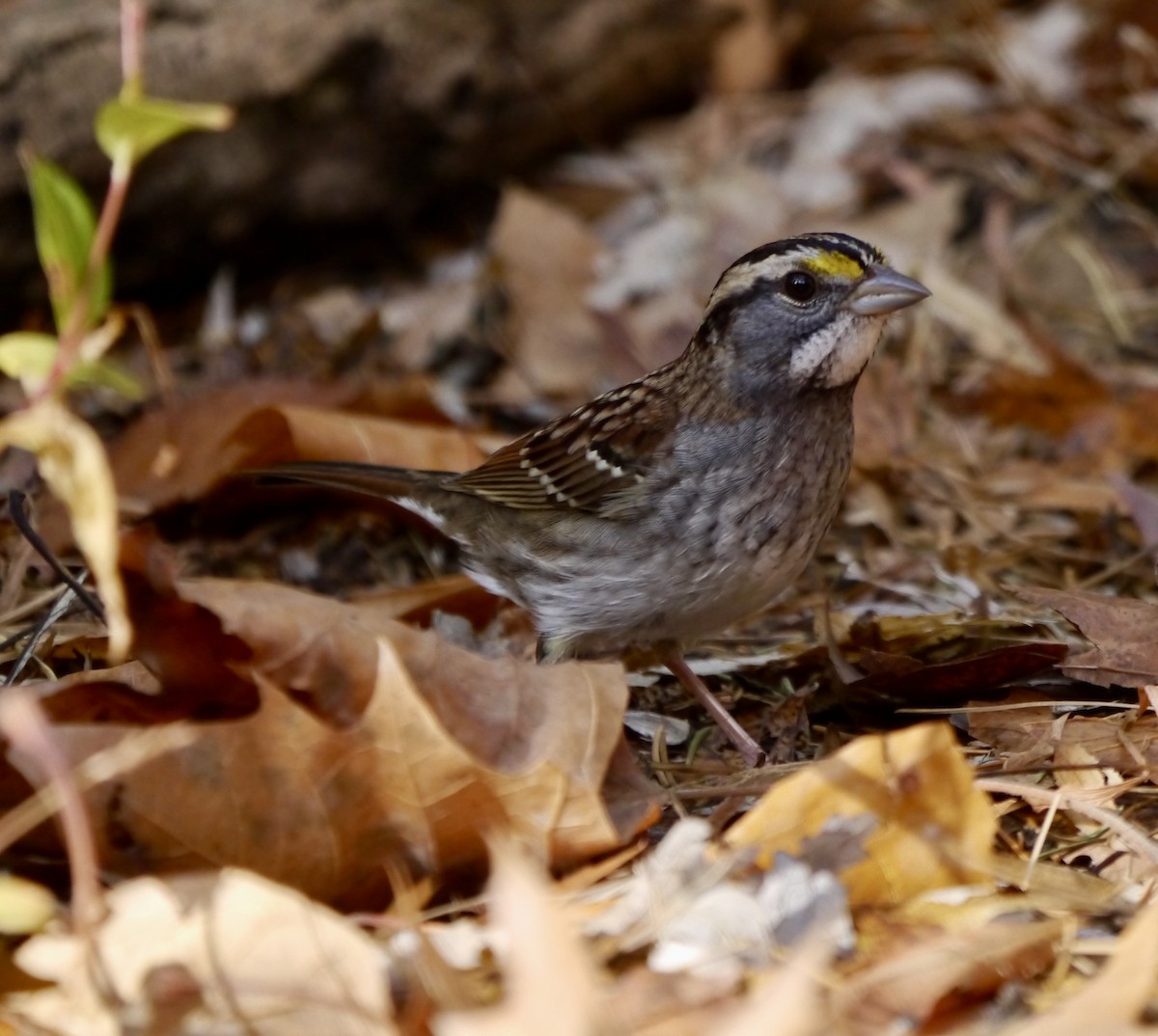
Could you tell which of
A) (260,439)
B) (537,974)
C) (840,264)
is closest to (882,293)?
(840,264)

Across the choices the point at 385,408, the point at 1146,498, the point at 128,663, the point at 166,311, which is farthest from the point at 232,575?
the point at 1146,498

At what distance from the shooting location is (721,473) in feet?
11.7

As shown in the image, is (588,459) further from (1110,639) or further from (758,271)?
(1110,639)

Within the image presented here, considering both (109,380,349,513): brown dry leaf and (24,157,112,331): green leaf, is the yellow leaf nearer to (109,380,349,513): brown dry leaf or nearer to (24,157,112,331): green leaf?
(24,157,112,331): green leaf

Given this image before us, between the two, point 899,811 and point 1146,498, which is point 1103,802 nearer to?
point 899,811

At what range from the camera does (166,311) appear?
5.73m

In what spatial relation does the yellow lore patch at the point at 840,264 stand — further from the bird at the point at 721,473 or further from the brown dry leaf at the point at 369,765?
the brown dry leaf at the point at 369,765

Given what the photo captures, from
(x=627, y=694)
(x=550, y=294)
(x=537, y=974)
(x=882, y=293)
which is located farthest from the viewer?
(x=550, y=294)

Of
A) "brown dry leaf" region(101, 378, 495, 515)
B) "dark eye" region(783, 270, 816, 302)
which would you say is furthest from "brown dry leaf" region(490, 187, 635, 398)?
"dark eye" region(783, 270, 816, 302)

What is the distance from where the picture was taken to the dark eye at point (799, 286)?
3592mm

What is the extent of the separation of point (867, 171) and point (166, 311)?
268 cm

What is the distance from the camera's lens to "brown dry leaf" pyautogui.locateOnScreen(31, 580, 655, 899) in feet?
7.82

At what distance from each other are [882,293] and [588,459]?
0.79 m

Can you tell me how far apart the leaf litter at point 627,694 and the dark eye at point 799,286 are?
29.2 inches
